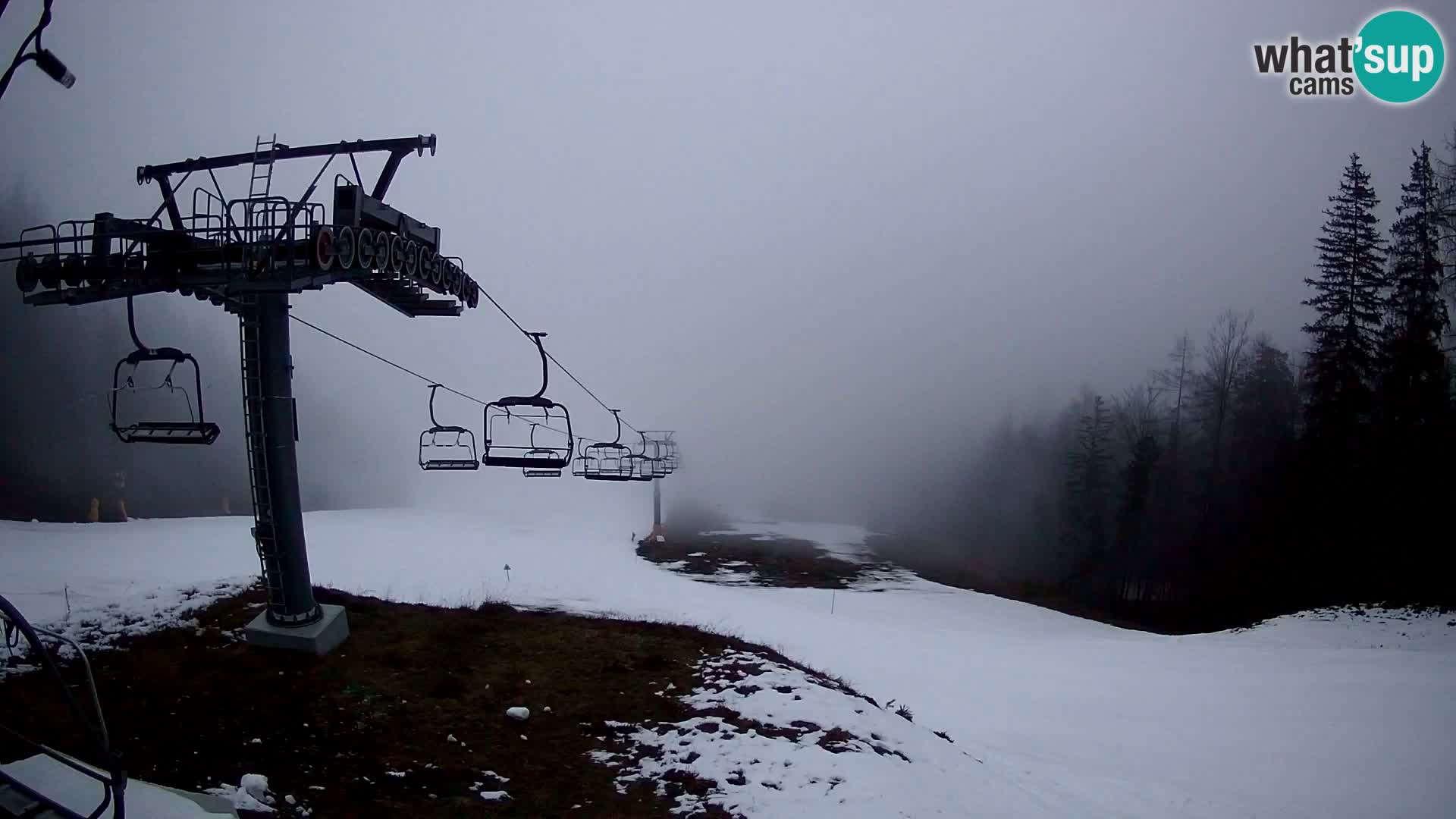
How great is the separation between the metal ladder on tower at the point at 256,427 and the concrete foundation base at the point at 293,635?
1.22m

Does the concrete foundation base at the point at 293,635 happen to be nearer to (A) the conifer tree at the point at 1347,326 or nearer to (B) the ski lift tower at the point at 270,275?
(B) the ski lift tower at the point at 270,275

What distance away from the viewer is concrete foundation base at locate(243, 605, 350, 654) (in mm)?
12383

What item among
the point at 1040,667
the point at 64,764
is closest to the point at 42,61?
the point at 64,764

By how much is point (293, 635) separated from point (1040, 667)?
1999 cm

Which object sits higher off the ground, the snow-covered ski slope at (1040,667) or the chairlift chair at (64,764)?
the chairlift chair at (64,764)

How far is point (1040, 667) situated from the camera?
2186 cm

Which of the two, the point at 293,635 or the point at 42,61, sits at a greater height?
the point at 42,61

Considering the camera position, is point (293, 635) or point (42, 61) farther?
point (293, 635)

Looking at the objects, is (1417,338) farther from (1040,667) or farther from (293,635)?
(293,635)

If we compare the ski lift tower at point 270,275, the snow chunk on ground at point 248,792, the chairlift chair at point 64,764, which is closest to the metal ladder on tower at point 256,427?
the ski lift tower at point 270,275

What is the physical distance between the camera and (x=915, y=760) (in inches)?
431

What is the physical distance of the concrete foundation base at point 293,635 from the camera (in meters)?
12.4

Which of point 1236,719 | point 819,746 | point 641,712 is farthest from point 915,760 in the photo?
point 1236,719

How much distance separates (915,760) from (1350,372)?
3566 centimetres
